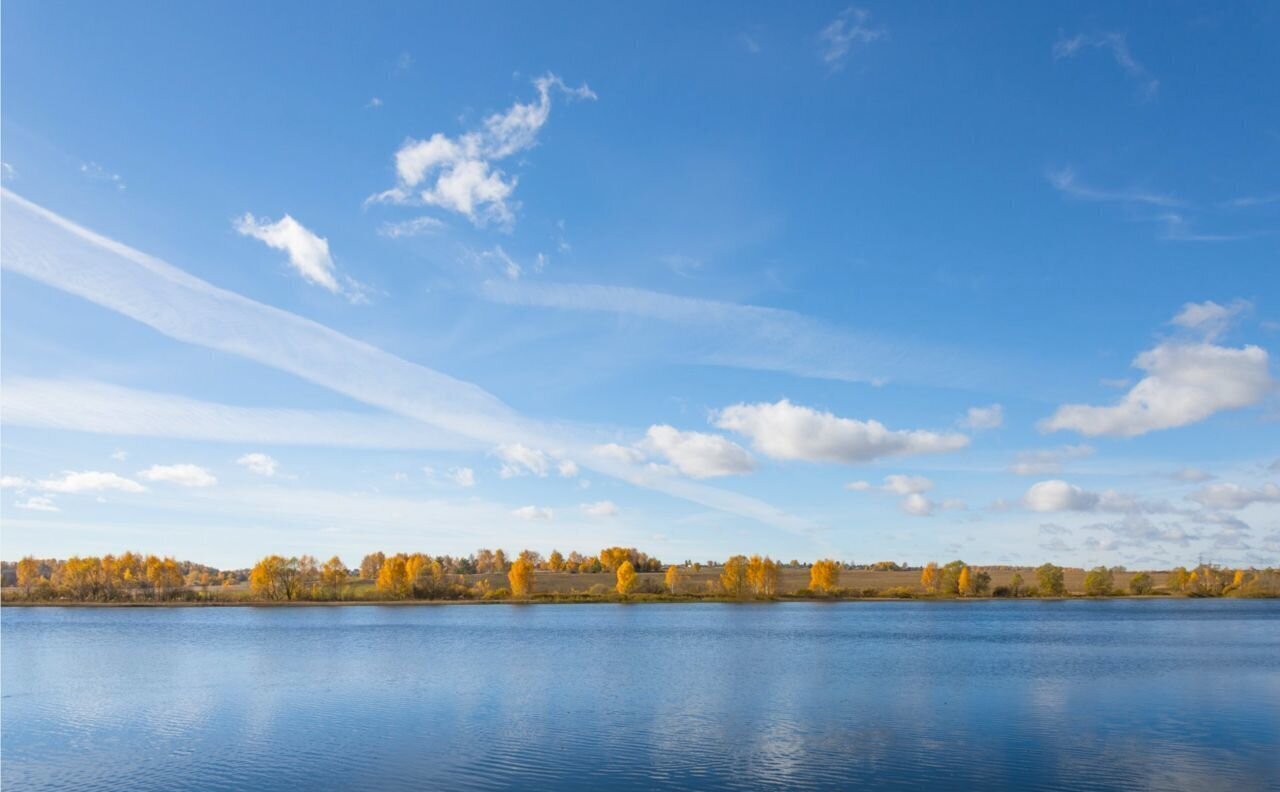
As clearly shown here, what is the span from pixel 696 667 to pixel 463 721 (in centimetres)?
2403

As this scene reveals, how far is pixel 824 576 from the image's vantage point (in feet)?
638

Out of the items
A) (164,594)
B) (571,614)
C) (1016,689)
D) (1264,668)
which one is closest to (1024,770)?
(1016,689)

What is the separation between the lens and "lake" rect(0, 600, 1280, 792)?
98.2 feet

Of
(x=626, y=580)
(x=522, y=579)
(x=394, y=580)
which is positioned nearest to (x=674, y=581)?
(x=626, y=580)

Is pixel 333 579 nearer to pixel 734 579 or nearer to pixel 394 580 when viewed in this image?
pixel 394 580

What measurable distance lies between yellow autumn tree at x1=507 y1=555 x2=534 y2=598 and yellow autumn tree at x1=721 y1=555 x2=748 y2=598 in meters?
41.5

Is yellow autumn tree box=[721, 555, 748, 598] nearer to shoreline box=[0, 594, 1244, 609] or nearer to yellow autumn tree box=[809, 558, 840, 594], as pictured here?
shoreline box=[0, 594, 1244, 609]

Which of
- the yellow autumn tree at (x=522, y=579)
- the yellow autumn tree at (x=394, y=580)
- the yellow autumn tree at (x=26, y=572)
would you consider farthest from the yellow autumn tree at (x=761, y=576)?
the yellow autumn tree at (x=26, y=572)

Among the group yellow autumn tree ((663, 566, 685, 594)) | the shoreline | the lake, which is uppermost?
yellow autumn tree ((663, 566, 685, 594))

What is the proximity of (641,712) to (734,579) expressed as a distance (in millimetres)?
143999

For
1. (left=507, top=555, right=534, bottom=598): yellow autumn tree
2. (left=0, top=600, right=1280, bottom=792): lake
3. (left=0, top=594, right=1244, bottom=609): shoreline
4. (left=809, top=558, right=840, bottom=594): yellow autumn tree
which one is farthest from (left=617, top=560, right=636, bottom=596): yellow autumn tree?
(left=0, top=600, right=1280, bottom=792): lake

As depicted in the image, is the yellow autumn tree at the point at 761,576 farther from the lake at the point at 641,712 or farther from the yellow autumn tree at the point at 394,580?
the lake at the point at 641,712

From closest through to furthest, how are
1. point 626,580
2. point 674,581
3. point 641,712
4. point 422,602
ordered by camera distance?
point 641,712
point 422,602
point 626,580
point 674,581

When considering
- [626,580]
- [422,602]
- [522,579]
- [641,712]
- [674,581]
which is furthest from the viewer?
[674,581]
